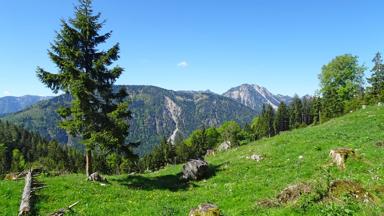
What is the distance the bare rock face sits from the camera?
101ft

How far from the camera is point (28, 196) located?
19688 millimetres

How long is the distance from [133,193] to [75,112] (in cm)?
946

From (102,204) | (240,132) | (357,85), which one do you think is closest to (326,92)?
(357,85)

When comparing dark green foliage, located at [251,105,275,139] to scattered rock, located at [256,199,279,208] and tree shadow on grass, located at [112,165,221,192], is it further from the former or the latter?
scattered rock, located at [256,199,279,208]

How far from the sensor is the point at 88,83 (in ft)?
97.9

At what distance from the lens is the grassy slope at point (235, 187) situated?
52.5ft

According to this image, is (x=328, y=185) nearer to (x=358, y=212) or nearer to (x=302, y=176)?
(x=358, y=212)

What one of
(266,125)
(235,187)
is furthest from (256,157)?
(266,125)

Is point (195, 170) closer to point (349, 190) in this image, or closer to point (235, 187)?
point (235, 187)

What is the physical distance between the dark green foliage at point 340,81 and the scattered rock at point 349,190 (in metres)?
95.6

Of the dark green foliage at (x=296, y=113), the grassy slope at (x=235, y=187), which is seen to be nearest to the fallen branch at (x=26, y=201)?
the grassy slope at (x=235, y=187)

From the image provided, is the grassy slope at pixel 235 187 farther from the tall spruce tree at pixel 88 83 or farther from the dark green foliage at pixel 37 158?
the dark green foliage at pixel 37 158

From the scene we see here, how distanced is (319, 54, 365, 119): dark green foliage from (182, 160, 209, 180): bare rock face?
3268 inches

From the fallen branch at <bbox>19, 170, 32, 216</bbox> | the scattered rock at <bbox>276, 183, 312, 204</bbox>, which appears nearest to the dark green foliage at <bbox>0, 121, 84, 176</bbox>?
the fallen branch at <bbox>19, 170, 32, 216</bbox>
